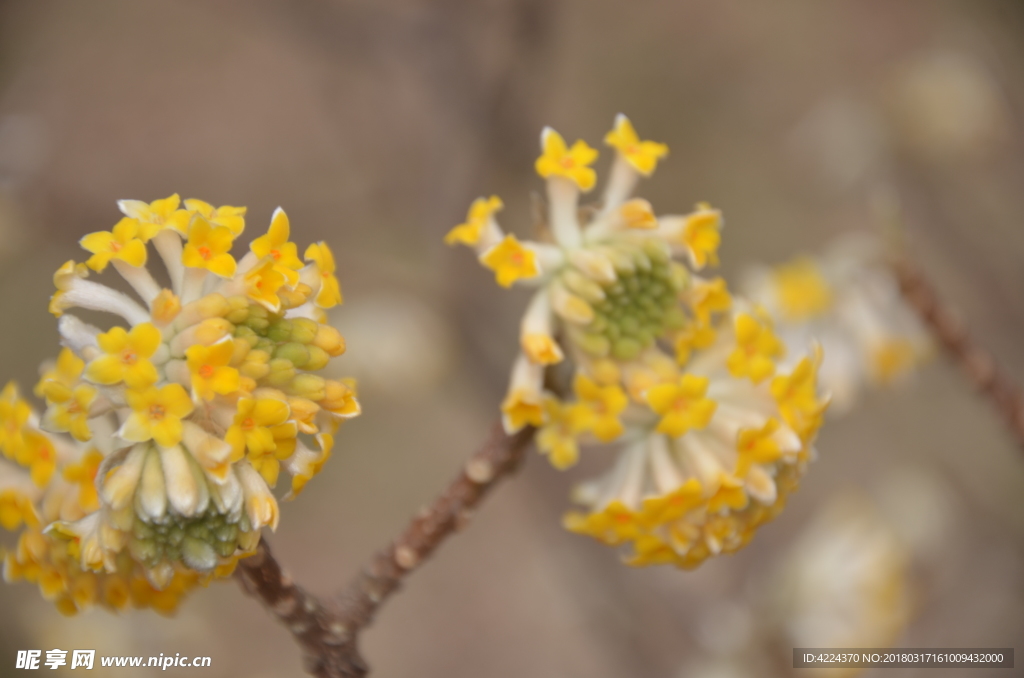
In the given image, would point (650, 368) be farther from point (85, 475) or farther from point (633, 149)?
point (85, 475)

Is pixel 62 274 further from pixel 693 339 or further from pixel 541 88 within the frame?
pixel 541 88

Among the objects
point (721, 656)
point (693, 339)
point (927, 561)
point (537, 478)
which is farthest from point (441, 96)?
point (927, 561)

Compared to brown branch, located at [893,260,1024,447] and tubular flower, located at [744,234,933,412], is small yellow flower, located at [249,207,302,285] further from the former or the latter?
tubular flower, located at [744,234,933,412]

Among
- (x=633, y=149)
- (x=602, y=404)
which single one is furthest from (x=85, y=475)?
(x=633, y=149)

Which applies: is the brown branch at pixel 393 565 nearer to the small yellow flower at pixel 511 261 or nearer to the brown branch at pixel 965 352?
the small yellow flower at pixel 511 261

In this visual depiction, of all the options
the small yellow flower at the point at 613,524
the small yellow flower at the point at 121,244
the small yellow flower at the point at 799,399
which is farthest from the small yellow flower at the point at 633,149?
the small yellow flower at the point at 121,244

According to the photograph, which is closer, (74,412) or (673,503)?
(74,412)
